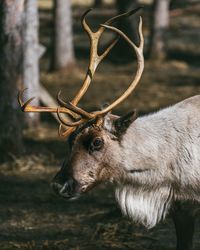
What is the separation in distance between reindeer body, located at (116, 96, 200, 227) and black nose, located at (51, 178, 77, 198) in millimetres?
521

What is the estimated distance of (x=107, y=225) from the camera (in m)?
9.55

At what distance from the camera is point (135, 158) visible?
25.8ft

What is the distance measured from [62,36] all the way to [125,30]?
2356 mm

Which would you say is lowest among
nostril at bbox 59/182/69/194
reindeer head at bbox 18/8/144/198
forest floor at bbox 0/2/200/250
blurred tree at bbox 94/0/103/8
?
forest floor at bbox 0/2/200/250

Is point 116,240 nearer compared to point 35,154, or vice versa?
point 116,240

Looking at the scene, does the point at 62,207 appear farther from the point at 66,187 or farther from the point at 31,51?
the point at 31,51

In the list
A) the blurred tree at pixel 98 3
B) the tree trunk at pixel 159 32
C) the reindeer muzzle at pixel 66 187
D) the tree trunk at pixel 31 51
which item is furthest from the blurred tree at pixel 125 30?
the reindeer muzzle at pixel 66 187

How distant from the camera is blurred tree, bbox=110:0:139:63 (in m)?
22.4

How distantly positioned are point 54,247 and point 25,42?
6283 millimetres

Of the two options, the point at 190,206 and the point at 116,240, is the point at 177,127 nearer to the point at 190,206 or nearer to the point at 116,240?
the point at 190,206

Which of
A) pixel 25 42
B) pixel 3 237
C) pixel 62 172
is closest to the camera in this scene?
pixel 62 172

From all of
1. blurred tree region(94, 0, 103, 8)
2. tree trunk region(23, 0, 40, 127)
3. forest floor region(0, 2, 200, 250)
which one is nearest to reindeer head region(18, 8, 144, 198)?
forest floor region(0, 2, 200, 250)

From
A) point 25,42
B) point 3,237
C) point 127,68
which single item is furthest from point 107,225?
point 127,68

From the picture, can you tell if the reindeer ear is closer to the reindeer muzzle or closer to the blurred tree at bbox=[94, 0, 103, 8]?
the reindeer muzzle
